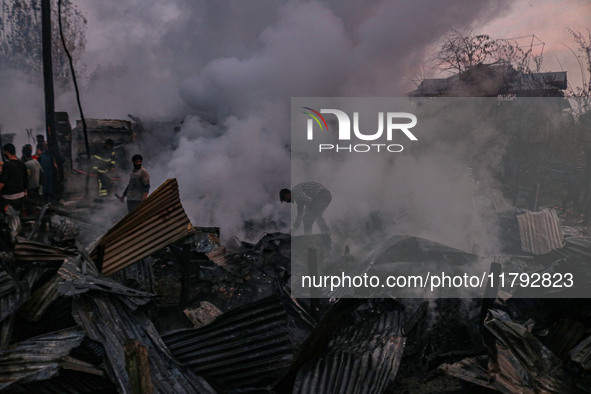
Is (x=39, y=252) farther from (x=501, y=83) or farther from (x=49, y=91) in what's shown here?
(x=501, y=83)

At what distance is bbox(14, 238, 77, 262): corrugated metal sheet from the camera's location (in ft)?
9.57

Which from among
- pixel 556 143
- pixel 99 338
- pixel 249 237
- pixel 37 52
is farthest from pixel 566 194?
pixel 37 52

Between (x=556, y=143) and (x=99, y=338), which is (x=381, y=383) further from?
(x=556, y=143)

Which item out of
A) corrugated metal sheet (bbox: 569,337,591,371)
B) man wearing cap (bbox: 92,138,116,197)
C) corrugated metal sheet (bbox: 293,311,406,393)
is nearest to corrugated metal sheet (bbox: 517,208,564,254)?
corrugated metal sheet (bbox: 569,337,591,371)

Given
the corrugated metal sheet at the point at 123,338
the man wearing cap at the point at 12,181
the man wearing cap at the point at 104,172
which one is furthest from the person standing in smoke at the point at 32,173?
the corrugated metal sheet at the point at 123,338

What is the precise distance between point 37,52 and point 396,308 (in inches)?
761

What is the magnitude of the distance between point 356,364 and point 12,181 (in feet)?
20.1

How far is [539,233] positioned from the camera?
287 inches

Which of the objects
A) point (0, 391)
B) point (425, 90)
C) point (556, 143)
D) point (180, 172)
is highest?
point (425, 90)

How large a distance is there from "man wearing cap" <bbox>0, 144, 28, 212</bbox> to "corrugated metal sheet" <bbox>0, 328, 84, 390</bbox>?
14.9 ft

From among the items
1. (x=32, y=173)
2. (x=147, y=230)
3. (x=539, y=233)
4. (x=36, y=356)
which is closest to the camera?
(x=36, y=356)

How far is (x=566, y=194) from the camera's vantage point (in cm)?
1166

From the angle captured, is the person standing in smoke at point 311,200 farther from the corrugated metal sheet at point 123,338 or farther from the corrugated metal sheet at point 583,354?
the corrugated metal sheet at point 583,354

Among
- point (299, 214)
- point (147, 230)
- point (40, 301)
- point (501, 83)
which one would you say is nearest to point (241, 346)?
point (147, 230)
